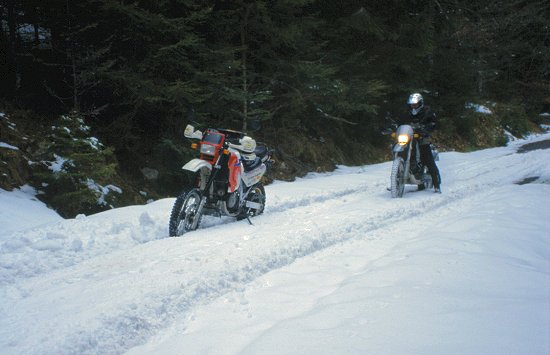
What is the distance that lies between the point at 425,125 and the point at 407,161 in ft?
3.42

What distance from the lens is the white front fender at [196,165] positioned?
573 centimetres

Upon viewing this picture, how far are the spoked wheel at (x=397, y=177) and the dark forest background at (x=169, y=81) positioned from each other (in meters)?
3.25

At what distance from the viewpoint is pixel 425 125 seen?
9.04m

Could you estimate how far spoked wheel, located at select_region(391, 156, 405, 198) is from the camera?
27.6 feet

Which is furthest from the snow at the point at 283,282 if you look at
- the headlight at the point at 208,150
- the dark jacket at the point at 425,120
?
the dark jacket at the point at 425,120

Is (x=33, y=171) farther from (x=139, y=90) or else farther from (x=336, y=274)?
(x=336, y=274)

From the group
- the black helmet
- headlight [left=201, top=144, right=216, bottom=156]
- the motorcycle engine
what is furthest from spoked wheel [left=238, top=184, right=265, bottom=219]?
the black helmet

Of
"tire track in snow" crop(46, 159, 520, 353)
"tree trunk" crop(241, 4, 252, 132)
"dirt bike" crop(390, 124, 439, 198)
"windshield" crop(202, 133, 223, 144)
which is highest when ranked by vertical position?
"tree trunk" crop(241, 4, 252, 132)

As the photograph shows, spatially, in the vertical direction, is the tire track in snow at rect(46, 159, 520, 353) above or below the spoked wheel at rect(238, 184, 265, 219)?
below

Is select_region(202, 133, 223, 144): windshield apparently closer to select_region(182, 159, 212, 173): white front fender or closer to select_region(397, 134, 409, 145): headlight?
select_region(182, 159, 212, 173): white front fender

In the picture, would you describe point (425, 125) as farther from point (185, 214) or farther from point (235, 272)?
point (235, 272)

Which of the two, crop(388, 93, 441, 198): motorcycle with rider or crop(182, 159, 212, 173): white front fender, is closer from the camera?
crop(182, 159, 212, 173): white front fender

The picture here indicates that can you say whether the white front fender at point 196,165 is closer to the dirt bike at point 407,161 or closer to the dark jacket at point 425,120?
the dirt bike at point 407,161

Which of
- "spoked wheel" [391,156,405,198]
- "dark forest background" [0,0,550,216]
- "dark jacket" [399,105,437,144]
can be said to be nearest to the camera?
"dark forest background" [0,0,550,216]
